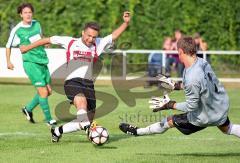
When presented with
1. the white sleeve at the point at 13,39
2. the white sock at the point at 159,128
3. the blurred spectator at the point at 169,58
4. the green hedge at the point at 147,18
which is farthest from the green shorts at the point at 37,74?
the green hedge at the point at 147,18

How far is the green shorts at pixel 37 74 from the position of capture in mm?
13258

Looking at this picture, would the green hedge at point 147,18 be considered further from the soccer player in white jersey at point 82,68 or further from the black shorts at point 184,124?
the black shorts at point 184,124

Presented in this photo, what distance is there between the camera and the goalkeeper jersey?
907 centimetres

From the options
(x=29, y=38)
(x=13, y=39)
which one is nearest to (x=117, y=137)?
(x=29, y=38)

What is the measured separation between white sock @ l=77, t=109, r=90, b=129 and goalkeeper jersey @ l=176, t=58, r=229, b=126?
1.76 metres

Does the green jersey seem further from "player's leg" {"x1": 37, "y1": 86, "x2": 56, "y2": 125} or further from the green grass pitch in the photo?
the green grass pitch

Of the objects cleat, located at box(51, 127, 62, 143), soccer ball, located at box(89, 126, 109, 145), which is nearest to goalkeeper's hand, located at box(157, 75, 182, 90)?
soccer ball, located at box(89, 126, 109, 145)

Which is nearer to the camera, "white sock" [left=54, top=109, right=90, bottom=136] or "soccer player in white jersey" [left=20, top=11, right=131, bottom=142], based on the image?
"white sock" [left=54, top=109, right=90, bottom=136]

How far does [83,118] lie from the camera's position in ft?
35.2

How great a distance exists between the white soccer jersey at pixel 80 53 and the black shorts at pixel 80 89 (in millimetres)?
96

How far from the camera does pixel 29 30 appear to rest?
13492 mm

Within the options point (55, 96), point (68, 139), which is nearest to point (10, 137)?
point (68, 139)

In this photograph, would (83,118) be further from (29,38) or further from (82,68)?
(29,38)

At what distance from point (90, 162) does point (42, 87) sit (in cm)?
421
